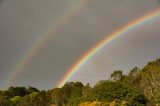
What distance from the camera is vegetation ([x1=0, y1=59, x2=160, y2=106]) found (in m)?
64.8

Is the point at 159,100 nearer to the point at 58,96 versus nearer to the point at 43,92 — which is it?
the point at 58,96

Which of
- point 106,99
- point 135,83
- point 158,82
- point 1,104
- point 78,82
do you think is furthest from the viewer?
point 78,82

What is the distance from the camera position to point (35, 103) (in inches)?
5177

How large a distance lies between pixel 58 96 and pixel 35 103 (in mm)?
11152

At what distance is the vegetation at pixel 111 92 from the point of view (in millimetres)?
64750

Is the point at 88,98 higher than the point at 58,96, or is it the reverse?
the point at 58,96

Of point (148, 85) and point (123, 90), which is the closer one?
point (123, 90)

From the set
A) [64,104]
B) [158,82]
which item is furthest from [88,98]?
[64,104]

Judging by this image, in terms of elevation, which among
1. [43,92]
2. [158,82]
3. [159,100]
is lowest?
[159,100]

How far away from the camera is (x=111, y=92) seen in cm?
6675

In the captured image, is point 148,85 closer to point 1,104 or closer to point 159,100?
point 159,100

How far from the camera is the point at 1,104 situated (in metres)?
124

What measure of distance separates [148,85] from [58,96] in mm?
42047

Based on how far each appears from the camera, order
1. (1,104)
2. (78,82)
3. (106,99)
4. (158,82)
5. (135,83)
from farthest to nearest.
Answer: (78,82) < (1,104) < (135,83) < (158,82) < (106,99)
